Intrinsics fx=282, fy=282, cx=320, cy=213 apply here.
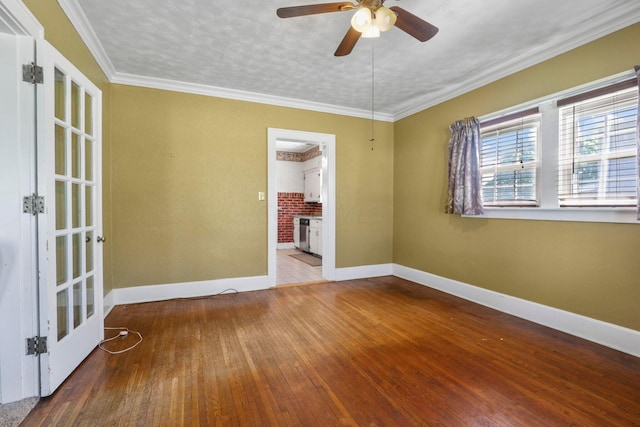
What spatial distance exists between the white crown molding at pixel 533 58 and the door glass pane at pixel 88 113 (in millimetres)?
3699

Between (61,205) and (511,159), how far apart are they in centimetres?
398

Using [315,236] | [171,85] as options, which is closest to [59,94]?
[171,85]

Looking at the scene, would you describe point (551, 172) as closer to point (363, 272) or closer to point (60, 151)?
point (363, 272)

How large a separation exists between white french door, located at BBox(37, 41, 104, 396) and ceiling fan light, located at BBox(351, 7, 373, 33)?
1.86 metres

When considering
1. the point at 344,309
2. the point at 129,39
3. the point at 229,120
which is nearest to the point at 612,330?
the point at 344,309

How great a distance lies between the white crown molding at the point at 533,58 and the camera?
217cm

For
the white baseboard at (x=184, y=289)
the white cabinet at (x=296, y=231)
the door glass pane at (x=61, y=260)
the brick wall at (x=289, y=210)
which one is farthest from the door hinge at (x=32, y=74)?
the brick wall at (x=289, y=210)

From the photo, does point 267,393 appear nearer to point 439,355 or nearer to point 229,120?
point 439,355

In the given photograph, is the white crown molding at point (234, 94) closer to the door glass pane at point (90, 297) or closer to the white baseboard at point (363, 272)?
the door glass pane at point (90, 297)

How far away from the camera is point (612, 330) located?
2283 millimetres

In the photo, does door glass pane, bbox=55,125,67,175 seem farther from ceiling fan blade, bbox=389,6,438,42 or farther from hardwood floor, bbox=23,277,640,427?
ceiling fan blade, bbox=389,6,438,42

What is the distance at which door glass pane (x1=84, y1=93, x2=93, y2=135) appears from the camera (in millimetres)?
2211

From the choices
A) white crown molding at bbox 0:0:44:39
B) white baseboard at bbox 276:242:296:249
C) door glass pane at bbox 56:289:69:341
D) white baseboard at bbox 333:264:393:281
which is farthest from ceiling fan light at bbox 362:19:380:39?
white baseboard at bbox 276:242:296:249

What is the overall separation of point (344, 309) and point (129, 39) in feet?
11.1
